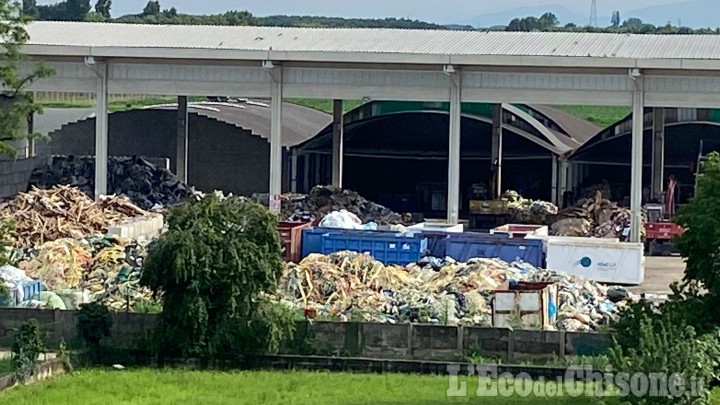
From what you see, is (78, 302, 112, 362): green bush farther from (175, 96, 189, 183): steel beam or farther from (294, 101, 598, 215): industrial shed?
(294, 101, 598, 215): industrial shed

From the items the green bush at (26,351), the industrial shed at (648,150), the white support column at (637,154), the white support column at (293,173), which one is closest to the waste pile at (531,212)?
the white support column at (637,154)

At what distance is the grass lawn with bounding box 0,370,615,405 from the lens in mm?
22031

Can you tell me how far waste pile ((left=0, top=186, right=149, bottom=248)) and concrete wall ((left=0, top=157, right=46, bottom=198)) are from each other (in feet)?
22.5

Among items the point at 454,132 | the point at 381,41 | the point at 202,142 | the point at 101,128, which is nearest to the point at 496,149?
the point at 381,41

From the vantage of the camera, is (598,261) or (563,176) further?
(563,176)

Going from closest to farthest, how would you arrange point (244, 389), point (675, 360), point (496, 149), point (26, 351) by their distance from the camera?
point (675, 360), point (244, 389), point (26, 351), point (496, 149)

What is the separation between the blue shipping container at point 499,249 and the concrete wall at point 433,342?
1047cm

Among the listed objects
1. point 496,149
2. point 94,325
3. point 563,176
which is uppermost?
point 496,149

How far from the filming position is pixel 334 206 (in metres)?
48.2

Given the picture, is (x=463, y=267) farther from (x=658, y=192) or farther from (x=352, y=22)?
(x=352, y=22)

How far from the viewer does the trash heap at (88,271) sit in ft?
97.1

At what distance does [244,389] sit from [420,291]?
848 centimetres

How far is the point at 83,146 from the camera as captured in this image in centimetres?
5753

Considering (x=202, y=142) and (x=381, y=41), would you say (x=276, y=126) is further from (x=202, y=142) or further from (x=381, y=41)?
(x=202, y=142)
